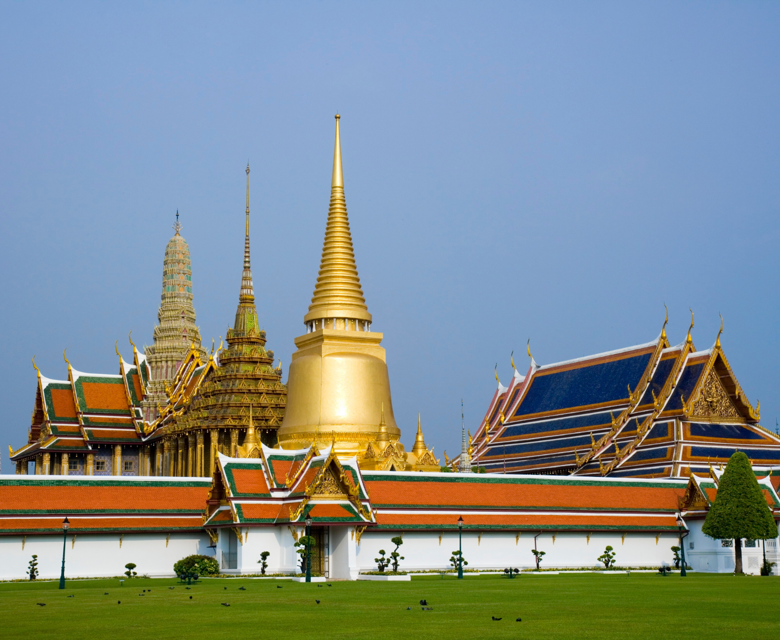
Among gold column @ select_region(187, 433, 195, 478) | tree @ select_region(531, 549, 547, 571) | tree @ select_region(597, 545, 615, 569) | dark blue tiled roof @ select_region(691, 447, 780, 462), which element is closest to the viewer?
tree @ select_region(531, 549, 547, 571)

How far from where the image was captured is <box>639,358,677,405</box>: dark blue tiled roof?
47.4m

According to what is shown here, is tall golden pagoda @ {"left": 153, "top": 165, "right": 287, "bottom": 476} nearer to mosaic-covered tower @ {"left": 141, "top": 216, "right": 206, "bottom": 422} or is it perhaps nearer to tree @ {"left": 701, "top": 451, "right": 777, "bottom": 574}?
mosaic-covered tower @ {"left": 141, "top": 216, "right": 206, "bottom": 422}

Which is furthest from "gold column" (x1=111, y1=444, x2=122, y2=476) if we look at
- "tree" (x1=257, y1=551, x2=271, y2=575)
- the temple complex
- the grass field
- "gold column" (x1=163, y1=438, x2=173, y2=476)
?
the grass field

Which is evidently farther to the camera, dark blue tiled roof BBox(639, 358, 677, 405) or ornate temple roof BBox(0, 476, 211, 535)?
dark blue tiled roof BBox(639, 358, 677, 405)

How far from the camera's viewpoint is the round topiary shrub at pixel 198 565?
31750mm

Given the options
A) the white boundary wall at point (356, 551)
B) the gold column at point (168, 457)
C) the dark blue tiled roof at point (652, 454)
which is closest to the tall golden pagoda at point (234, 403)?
the gold column at point (168, 457)

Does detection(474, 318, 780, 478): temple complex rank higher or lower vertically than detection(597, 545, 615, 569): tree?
higher

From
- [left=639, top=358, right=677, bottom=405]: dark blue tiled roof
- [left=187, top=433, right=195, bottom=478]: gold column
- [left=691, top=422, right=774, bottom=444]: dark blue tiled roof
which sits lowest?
[left=691, top=422, right=774, bottom=444]: dark blue tiled roof

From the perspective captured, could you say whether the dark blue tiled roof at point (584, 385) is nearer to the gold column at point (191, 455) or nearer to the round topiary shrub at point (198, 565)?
the gold column at point (191, 455)

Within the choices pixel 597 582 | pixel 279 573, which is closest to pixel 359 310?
pixel 279 573

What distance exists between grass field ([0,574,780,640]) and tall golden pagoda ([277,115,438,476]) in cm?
1949

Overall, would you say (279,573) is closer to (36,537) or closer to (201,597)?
(36,537)

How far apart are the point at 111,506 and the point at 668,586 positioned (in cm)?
1689

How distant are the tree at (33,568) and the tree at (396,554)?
10.2 metres
